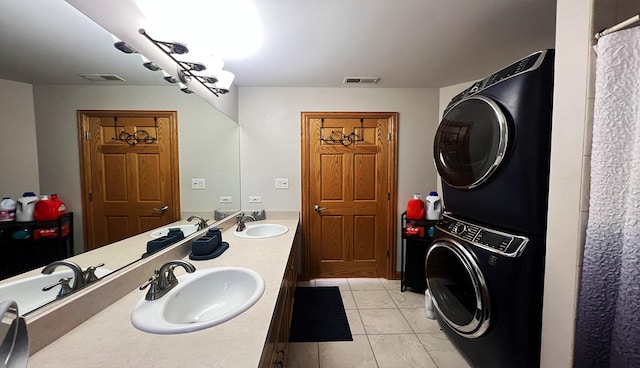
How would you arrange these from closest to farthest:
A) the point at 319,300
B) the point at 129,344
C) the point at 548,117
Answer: the point at 129,344 < the point at 548,117 < the point at 319,300

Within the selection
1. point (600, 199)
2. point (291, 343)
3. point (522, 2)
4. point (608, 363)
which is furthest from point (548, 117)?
point (291, 343)

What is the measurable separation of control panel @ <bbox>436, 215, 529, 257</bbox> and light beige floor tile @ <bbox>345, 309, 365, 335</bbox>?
3.52ft

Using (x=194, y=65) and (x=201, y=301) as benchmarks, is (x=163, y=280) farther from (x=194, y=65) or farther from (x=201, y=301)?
(x=194, y=65)

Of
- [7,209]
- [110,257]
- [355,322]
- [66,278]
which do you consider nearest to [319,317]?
[355,322]

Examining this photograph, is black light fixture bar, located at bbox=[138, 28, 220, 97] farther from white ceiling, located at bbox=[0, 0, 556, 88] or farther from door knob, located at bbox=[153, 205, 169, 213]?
door knob, located at bbox=[153, 205, 169, 213]

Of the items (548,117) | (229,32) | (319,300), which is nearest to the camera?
(548,117)

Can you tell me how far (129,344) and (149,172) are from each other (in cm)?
80

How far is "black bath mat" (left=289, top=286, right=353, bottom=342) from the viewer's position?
1.75 metres

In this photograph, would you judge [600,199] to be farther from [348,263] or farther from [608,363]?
[348,263]

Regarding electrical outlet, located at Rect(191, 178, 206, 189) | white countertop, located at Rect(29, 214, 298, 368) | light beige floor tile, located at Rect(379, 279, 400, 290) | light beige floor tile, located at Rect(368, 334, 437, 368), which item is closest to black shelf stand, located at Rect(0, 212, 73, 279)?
white countertop, located at Rect(29, 214, 298, 368)

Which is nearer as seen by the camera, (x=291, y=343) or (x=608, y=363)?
(x=608, y=363)

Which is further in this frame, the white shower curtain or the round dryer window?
the round dryer window

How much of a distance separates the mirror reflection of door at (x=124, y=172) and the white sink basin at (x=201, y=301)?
1.20 feet

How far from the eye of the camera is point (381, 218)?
8.55 feet
